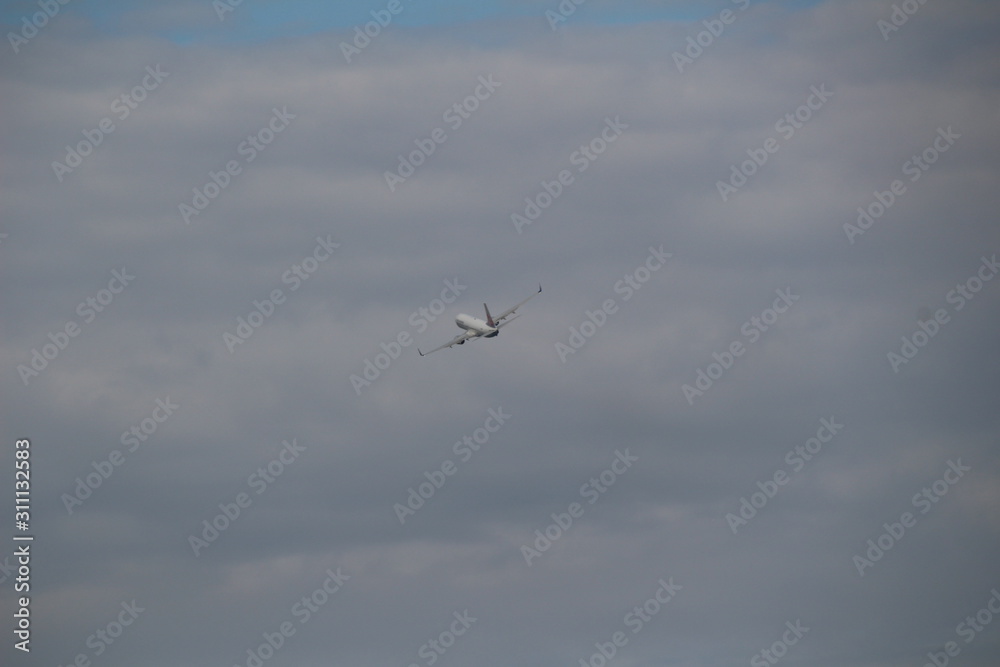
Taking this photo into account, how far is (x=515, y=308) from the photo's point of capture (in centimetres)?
13238

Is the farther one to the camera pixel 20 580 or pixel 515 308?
pixel 515 308

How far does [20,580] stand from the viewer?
3939 inches

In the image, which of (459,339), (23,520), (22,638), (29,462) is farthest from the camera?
(459,339)

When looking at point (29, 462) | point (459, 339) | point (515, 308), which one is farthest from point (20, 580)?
point (515, 308)

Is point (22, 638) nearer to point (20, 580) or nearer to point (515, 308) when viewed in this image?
point (20, 580)

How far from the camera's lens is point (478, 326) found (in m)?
130

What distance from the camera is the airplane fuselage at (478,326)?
12975cm

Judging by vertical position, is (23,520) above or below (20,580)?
above

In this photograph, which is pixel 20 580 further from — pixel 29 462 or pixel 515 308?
pixel 515 308

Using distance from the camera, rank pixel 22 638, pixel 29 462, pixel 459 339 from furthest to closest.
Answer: pixel 459 339 → pixel 29 462 → pixel 22 638

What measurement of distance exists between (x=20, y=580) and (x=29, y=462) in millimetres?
17545

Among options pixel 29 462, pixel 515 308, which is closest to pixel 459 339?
pixel 515 308

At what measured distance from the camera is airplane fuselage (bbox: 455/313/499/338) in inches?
5108

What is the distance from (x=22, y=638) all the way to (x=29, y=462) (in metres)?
27.7
